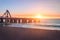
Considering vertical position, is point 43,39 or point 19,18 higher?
point 43,39

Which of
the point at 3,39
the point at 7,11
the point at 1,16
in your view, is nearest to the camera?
the point at 3,39

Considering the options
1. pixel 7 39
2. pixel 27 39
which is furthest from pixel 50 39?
pixel 7 39

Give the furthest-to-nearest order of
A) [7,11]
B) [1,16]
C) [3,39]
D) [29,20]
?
[29,20]
[1,16]
[7,11]
[3,39]

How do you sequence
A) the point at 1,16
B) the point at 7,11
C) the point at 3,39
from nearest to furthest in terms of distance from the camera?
the point at 3,39
the point at 7,11
the point at 1,16

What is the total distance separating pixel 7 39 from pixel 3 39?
0.74ft

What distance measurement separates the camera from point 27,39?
797 centimetres

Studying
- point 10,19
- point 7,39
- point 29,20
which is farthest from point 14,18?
point 7,39

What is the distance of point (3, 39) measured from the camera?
7781mm

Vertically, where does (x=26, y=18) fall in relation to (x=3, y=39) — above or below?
below

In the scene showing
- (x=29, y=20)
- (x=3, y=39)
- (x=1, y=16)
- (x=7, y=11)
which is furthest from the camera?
(x=29, y=20)

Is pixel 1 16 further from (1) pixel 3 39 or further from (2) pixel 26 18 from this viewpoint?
(1) pixel 3 39

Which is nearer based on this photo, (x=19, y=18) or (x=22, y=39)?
(x=22, y=39)

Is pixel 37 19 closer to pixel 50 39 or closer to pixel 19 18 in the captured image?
pixel 19 18

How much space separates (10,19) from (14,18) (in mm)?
1150
